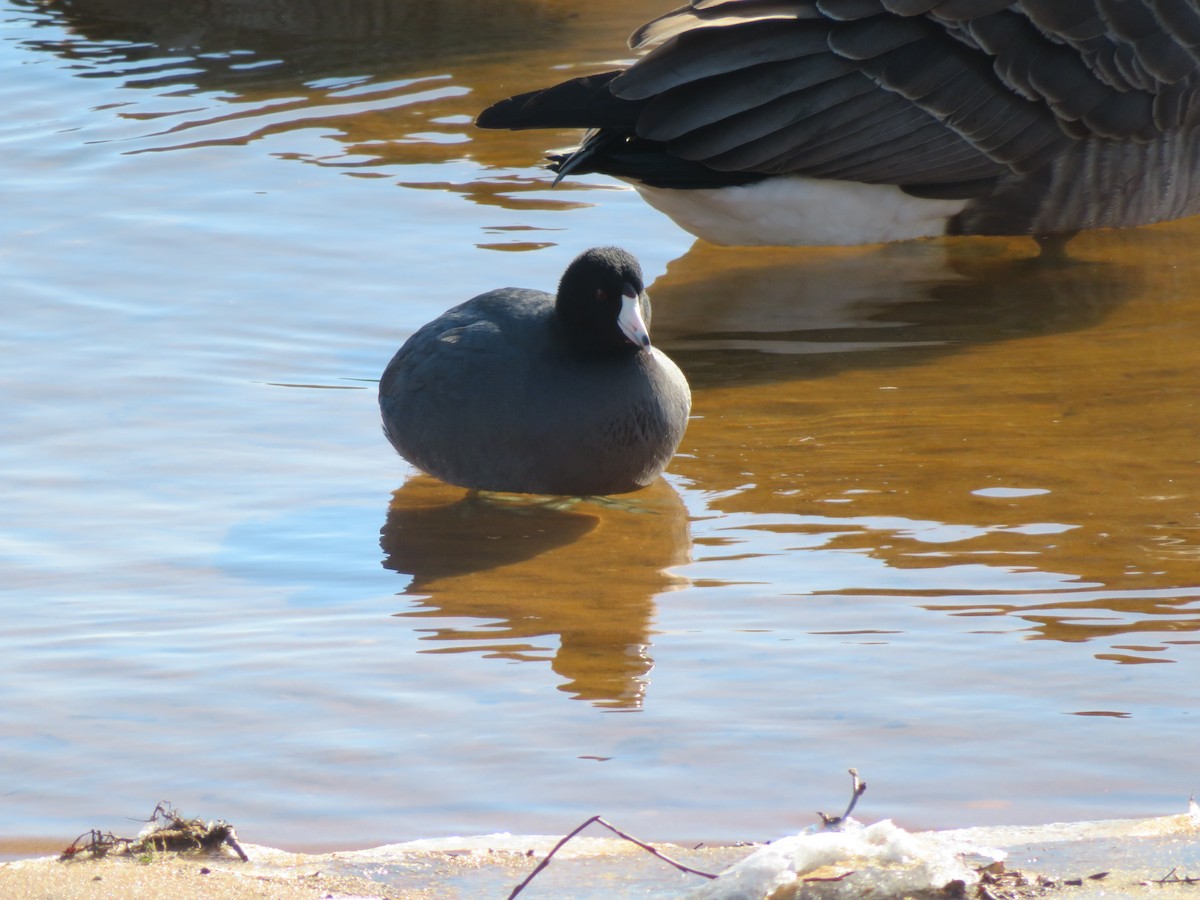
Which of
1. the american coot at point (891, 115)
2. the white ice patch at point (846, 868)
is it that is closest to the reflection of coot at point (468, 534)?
the american coot at point (891, 115)

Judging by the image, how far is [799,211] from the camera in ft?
22.9

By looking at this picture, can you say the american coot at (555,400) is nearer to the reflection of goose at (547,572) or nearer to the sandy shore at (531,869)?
the reflection of goose at (547,572)

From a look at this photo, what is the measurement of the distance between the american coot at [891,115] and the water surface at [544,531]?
381 mm

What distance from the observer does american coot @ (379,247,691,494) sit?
16.1 ft

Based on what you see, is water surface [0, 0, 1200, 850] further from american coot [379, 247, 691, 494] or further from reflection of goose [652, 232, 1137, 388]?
american coot [379, 247, 691, 494]

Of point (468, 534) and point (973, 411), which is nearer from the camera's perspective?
point (468, 534)

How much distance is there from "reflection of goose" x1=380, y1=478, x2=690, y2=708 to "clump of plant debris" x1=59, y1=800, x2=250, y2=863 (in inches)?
39.9

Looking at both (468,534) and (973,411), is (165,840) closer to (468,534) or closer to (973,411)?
(468,534)

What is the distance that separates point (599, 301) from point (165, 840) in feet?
7.60

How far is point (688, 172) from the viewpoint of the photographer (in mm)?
6609

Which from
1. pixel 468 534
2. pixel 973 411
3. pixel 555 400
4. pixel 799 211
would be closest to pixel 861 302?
pixel 799 211

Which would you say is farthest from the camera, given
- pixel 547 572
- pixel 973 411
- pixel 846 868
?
pixel 973 411

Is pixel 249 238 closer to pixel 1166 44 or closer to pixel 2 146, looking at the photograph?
pixel 2 146

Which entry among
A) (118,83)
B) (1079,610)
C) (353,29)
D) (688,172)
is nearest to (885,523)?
(1079,610)
